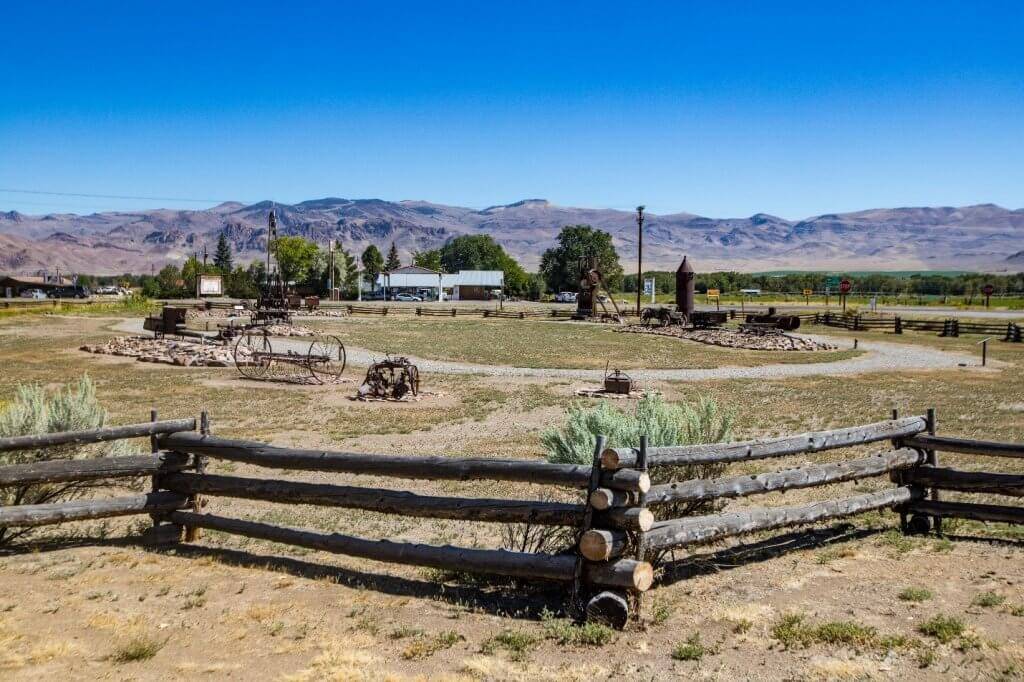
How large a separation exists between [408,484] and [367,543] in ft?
13.2

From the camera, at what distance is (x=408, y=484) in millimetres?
11180

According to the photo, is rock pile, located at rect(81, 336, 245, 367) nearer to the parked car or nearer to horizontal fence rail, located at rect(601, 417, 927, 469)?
horizontal fence rail, located at rect(601, 417, 927, 469)

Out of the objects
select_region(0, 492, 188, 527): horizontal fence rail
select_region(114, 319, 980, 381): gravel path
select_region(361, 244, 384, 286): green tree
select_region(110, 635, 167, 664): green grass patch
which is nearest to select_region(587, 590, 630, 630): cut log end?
select_region(110, 635, 167, 664): green grass patch

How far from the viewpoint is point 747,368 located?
28.7 meters

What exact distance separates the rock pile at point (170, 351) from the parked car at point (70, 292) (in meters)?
79.2

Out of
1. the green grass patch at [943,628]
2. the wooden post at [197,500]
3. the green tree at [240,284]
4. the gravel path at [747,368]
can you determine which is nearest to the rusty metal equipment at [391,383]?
the gravel path at [747,368]

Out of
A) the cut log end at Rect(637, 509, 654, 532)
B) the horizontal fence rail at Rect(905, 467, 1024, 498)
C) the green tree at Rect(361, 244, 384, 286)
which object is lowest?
the horizontal fence rail at Rect(905, 467, 1024, 498)

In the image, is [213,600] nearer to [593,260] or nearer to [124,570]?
[124,570]

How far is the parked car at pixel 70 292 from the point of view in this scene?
102406mm

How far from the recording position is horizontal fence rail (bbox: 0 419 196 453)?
25.8ft

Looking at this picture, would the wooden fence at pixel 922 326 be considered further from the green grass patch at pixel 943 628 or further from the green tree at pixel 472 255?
the green tree at pixel 472 255

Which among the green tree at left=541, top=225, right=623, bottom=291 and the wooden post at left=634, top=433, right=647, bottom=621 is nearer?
the wooden post at left=634, top=433, right=647, bottom=621

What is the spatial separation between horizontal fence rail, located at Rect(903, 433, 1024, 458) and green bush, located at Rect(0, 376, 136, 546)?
8755 millimetres

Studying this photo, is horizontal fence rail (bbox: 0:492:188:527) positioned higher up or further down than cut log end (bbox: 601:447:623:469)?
further down
